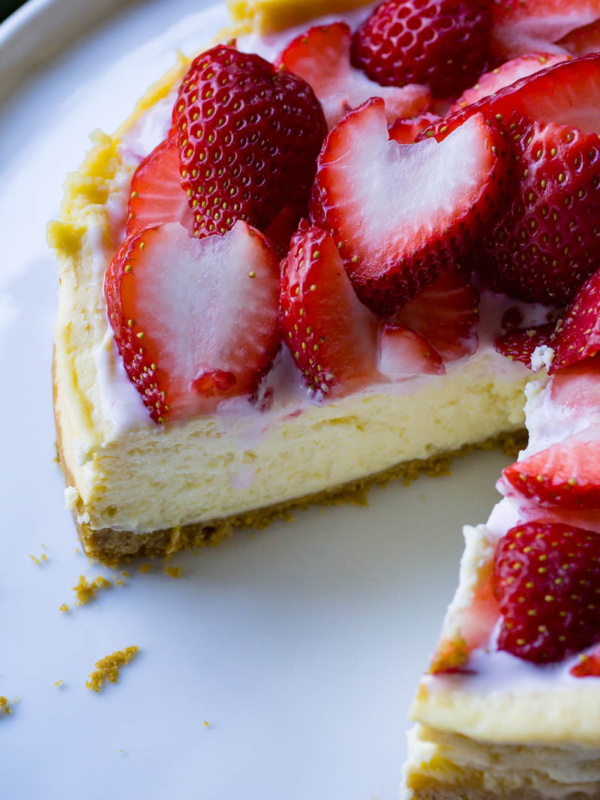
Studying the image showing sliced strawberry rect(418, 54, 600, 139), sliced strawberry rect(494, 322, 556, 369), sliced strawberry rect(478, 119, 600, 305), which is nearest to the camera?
sliced strawberry rect(478, 119, 600, 305)

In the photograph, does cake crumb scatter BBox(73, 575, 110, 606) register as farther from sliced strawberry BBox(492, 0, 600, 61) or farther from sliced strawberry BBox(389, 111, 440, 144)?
sliced strawberry BBox(492, 0, 600, 61)

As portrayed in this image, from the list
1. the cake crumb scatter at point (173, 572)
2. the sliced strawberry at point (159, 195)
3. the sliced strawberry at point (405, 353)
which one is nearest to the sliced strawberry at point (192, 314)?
the sliced strawberry at point (159, 195)

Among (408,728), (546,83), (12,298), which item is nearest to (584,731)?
(408,728)

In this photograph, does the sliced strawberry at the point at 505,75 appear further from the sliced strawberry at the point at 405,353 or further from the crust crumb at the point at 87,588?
the crust crumb at the point at 87,588

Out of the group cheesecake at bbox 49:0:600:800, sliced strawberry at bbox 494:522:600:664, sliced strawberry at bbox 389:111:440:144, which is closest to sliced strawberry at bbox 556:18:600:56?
cheesecake at bbox 49:0:600:800

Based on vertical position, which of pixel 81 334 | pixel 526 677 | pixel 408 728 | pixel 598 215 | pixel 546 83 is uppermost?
pixel 81 334

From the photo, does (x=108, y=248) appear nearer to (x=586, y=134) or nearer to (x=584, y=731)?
(x=586, y=134)
